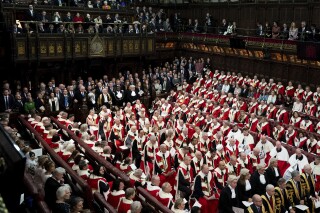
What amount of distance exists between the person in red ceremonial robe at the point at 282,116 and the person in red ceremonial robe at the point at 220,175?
267 inches

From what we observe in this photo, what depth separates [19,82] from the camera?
18.2 m

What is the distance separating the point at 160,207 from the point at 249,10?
1879cm

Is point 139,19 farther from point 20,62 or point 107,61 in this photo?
point 20,62

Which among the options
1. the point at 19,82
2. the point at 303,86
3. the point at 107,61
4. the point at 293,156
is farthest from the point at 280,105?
the point at 19,82

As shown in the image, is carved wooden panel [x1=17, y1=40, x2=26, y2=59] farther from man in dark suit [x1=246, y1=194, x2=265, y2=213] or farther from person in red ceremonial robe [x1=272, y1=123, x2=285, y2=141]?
man in dark suit [x1=246, y1=194, x2=265, y2=213]

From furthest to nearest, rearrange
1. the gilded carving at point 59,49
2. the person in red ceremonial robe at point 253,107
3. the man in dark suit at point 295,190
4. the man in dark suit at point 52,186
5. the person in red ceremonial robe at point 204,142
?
1. the gilded carving at point 59,49
2. the person in red ceremonial robe at point 253,107
3. the person in red ceremonial robe at point 204,142
4. the man in dark suit at point 295,190
5. the man in dark suit at point 52,186

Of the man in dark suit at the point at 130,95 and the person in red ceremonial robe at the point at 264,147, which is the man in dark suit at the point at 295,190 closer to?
the person in red ceremonial robe at the point at 264,147

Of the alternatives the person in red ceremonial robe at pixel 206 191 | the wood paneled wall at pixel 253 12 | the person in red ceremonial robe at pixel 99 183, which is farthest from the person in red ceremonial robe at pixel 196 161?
the wood paneled wall at pixel 253 12

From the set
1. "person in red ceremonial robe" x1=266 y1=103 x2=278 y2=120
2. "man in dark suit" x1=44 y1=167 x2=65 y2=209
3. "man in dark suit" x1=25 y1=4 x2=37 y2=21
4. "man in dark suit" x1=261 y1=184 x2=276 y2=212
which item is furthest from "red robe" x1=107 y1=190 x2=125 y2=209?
"man in dark suit" x1=25 y1=4 x2=37 y2=21

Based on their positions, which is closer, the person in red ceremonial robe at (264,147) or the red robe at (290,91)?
the person in red ceremonial robe at (264,147)

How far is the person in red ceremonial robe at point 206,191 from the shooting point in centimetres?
880

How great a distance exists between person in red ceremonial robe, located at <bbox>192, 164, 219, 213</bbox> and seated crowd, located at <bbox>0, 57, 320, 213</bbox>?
2cm

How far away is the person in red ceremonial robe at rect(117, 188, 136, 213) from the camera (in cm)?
686

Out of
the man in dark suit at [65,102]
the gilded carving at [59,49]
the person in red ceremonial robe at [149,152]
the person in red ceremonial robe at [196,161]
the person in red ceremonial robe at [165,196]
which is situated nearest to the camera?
the person in red ceremonial robe at [165,196]
